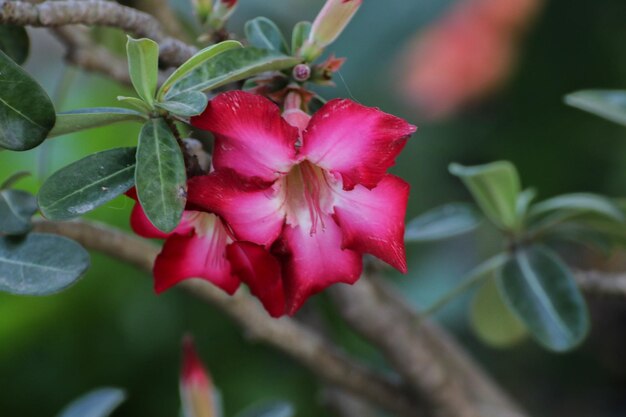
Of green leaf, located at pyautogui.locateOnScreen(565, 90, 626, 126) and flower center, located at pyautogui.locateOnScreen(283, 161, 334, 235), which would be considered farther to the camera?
green leaf, located at pyautogui.locateOnScreen(565, 90, 626, 126)

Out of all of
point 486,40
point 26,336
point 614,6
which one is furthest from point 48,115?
point 614,6

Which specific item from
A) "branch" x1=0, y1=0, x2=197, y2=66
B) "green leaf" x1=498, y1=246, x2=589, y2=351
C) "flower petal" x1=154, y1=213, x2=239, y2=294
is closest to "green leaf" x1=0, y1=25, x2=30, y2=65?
"branch" x1=0, y1=0, x2=197, y2=66

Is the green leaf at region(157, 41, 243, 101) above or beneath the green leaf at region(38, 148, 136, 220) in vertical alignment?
above

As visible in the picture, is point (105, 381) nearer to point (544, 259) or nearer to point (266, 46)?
point (544, 259)

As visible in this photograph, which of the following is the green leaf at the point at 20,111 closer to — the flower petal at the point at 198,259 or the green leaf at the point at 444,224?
the flower petal at the point at 198,259

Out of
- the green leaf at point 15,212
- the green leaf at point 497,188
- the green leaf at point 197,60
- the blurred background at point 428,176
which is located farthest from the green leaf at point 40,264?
the blurred background at point 428,176

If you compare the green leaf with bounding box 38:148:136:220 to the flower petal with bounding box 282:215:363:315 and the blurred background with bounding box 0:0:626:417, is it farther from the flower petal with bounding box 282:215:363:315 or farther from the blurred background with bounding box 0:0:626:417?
the blurred background with bounding box 0:0:626:417
